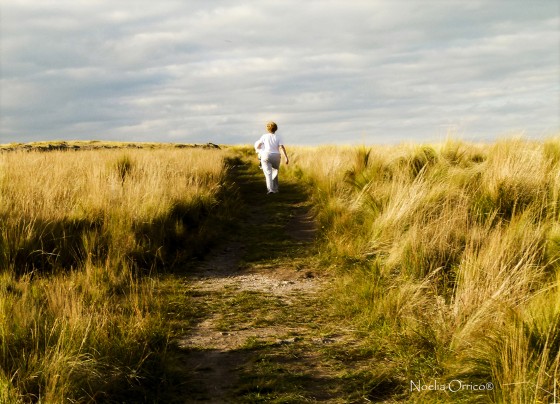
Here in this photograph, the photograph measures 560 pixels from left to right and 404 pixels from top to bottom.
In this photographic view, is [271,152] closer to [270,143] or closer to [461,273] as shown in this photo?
[270,143]

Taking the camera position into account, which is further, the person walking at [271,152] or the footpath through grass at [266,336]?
the person walking at [271,152]

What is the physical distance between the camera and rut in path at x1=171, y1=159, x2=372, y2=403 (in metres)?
2.98

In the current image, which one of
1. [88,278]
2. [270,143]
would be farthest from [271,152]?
[88,278]

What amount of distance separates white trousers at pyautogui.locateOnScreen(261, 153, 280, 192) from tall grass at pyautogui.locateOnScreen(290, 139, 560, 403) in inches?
129

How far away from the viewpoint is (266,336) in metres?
3.79

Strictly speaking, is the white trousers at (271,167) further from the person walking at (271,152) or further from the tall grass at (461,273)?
the tall grass at (461,273)

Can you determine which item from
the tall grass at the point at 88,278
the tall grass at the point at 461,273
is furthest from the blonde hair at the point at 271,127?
the tall grass at the point at 461,273

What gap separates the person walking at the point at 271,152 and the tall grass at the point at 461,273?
3301mm

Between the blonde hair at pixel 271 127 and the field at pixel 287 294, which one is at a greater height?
the blonde hair at pixel 271 127

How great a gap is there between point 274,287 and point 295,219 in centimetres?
382

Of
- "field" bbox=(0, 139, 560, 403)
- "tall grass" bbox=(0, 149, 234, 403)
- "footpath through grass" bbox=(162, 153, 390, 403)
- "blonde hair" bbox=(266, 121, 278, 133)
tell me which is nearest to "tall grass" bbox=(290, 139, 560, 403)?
"field" bbox=(0, 139, 560, 403)

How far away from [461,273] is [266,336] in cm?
170

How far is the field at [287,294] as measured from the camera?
2723 millimetres

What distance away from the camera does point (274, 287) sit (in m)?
5.15
